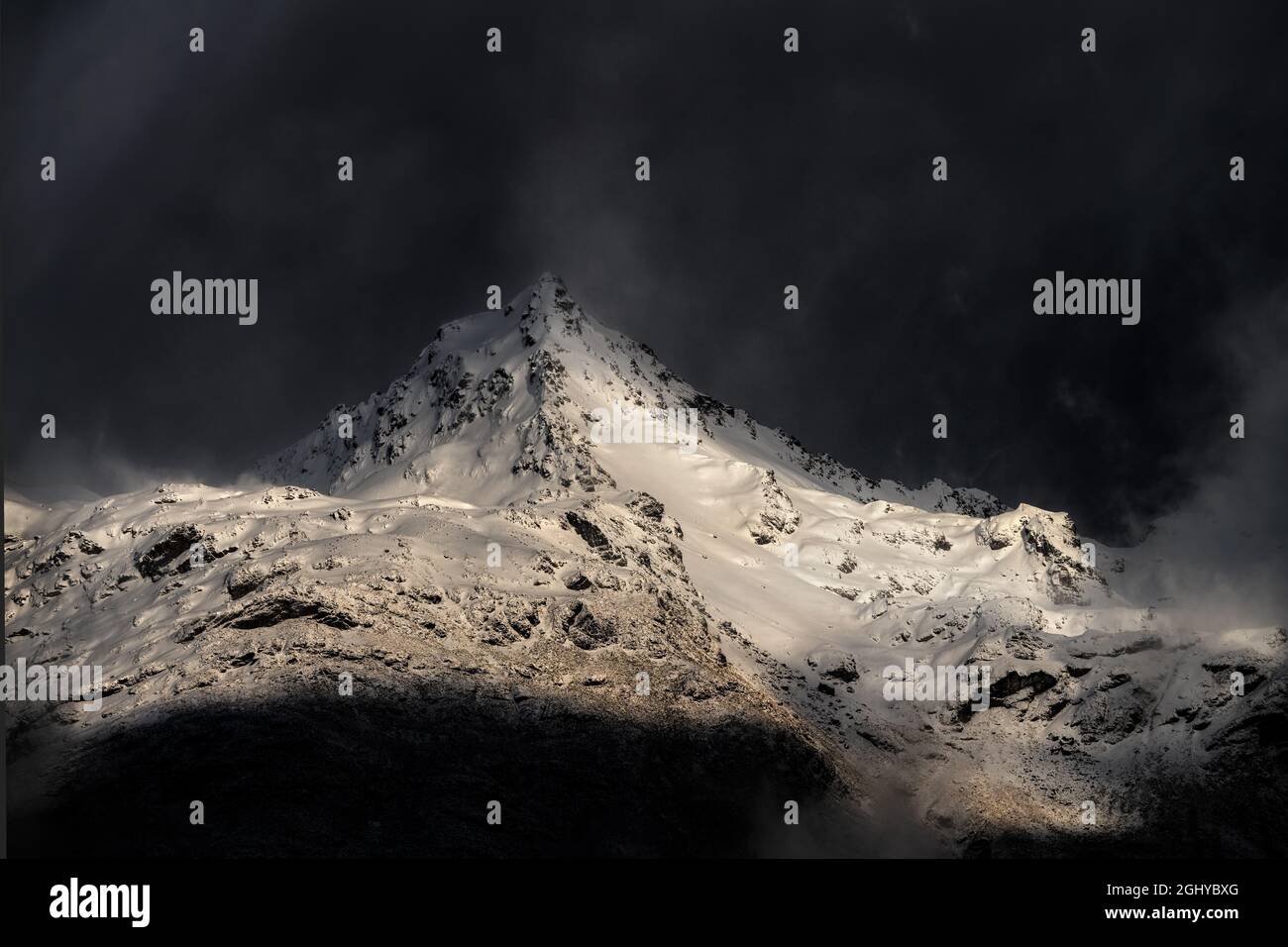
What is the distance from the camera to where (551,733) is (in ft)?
375

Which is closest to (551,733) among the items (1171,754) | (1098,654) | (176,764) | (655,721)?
(655,721)

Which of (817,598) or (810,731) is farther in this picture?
(817,598)

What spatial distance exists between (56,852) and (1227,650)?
101988 millimetres

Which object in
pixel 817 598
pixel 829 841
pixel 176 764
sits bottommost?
pixel 829 841

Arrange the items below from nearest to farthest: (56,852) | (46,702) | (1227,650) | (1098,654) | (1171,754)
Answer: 1. (56,852)
2. (46,702)
3. (1171,754)
4. (1227,650)
5. (1098,654)

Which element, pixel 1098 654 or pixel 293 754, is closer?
pixel 293 754

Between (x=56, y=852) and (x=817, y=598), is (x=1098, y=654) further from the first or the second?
(x=56, y=852)

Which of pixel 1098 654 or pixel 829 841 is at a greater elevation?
pixel 1098 654

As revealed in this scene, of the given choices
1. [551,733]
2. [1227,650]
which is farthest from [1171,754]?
[551,733]

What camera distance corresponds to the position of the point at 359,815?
9956cm
